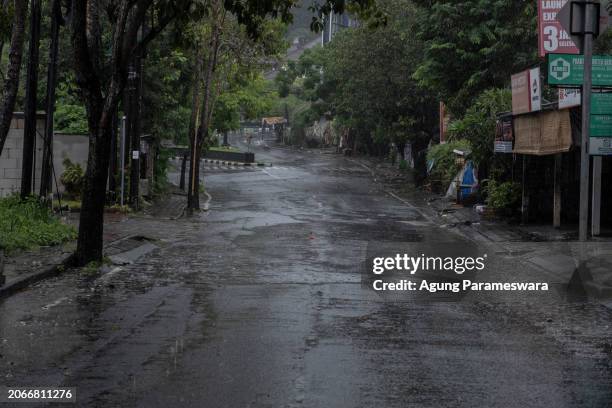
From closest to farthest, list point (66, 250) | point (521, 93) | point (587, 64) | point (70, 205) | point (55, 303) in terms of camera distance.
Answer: point (55, 303), point (587, 64), point (66, 250), point (521, 93), point (70, 205)

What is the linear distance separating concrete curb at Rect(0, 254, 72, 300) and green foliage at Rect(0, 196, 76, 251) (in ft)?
4.74

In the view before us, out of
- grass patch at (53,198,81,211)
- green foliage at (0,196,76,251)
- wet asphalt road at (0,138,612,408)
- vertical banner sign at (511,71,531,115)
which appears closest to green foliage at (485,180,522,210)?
vertical banner sign at (511,71,531,115)

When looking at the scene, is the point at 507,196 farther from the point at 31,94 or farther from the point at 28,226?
the point at 28,226

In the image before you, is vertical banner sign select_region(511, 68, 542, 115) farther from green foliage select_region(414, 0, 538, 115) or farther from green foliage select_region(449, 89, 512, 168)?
green foliage select_region(414, 0, 538, 115)

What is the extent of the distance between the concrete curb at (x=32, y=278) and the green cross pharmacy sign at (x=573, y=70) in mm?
9537

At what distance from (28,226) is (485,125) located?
14591 millimetres

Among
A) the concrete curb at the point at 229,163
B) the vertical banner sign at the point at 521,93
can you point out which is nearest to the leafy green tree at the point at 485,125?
the vertical banner sign at the point at 521,93

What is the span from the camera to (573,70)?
1758 cm

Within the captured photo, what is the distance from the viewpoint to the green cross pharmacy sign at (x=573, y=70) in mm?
16969

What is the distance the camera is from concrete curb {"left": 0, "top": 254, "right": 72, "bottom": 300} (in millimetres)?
12438

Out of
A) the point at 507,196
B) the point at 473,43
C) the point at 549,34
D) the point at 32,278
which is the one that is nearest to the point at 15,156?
the point at 507,196

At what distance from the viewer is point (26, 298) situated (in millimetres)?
12320

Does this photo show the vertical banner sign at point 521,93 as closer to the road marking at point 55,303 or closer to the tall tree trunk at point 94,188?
the tall tree trunk at point 94,188

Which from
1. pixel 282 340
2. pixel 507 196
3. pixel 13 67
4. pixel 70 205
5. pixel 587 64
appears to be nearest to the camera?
pixel 282 340
